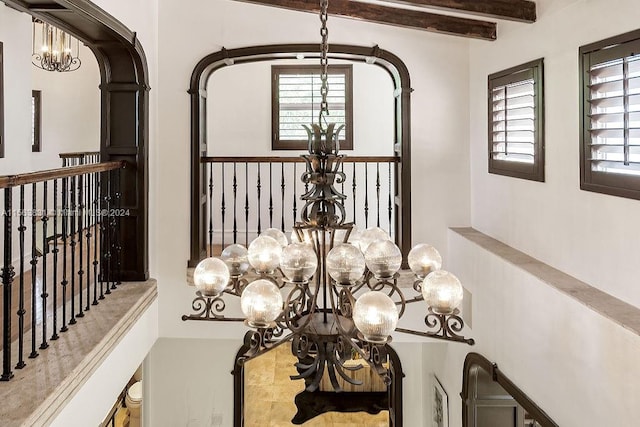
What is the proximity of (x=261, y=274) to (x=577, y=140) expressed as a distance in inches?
82.0

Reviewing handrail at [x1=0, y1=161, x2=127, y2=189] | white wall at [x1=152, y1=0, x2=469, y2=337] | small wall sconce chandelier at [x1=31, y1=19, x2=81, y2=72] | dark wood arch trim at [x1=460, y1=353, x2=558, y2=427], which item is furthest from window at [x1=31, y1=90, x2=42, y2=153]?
dark wood arch trim at [x1=460, y1=353, x2=558, y2=427]

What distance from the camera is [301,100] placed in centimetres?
695

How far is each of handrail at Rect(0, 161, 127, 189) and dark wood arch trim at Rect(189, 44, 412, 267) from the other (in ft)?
2.58

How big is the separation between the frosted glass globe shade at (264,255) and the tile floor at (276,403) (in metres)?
5.65

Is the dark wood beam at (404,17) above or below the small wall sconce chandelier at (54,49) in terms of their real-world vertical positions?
below

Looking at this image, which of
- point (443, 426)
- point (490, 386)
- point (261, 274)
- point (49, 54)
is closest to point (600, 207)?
point (261, 274)

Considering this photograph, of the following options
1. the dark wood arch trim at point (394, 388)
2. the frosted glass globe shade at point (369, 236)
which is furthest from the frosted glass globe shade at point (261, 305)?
the dark wood arch trim at point (394, 388)

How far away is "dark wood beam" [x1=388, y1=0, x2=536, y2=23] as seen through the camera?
11.7 ft

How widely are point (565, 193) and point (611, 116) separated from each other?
641 mm

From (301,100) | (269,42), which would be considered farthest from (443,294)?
(301,100)

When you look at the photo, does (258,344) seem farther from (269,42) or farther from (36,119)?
(36,119)

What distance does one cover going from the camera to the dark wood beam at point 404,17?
4.26 m

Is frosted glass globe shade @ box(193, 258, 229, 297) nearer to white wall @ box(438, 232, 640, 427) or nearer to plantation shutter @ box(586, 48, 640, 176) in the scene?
white wall @ box(438, 232, 640, 427)

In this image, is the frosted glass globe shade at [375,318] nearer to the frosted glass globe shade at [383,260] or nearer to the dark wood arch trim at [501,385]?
the frosted glass globe shade at [383,260]
